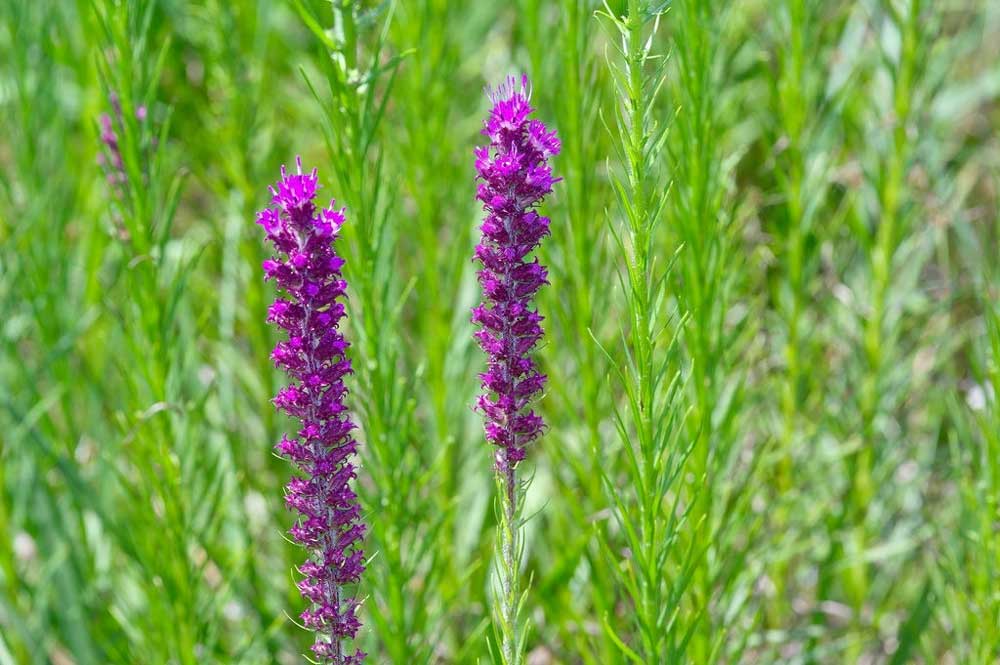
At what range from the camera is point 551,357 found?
2502mm

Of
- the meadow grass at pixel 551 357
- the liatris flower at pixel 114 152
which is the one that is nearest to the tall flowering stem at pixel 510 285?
the meadow grass at pixel 551 357

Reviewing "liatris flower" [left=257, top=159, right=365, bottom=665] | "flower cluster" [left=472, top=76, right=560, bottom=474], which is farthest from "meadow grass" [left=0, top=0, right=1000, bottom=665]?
"liatris flower" [left=257, top=159, right=365, bottom=665]

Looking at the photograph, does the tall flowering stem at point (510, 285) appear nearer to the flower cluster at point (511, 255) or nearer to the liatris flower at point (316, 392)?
the flower cluster at point (511, 255)

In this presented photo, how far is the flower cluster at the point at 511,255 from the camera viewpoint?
4.78 feet

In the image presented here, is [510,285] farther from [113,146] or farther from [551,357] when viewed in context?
[113,146]

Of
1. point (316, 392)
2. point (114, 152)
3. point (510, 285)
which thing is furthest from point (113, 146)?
point (510, 285)

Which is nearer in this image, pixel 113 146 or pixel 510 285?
pixel 510 285

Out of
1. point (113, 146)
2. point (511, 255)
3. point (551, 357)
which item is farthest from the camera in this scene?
point (551, 357)

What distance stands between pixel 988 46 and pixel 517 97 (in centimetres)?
340

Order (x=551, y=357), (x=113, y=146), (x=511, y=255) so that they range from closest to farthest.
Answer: (x=511, y=255) → (x=113, y=146) → (x=551, y=357)

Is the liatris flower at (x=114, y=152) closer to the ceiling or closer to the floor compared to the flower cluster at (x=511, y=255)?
closer to the ceiling

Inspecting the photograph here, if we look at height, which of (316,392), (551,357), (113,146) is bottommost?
(316,392)

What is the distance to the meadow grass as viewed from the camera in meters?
1.95

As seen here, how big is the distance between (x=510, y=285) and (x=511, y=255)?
4 centimetres
